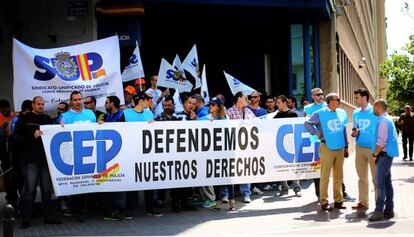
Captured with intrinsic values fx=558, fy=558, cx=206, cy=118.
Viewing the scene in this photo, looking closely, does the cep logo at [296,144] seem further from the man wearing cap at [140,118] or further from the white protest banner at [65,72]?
the white protest banner at [65,72]

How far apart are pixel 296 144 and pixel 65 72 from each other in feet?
A: 14.5

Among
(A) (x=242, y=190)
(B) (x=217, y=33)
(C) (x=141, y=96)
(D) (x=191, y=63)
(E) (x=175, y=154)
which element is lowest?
(A) (x=242, y=190)

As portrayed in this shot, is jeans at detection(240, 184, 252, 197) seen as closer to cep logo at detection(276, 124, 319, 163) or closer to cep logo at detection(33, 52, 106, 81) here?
cep logo at detection(276, 124, 319, 163)

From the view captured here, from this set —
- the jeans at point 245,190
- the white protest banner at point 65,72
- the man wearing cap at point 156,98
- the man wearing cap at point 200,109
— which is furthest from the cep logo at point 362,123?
the man wearing cap at point 156,98

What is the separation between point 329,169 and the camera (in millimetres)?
9320

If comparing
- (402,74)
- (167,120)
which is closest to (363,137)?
(167,120)

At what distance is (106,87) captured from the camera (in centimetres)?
1038

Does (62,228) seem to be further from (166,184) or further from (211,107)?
(211,107)

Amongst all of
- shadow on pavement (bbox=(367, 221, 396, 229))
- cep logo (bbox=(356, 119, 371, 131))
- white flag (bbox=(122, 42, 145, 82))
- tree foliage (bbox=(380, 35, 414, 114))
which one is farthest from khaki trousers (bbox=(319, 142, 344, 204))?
tree foliage (bbox=(380, 35, 414, 114))

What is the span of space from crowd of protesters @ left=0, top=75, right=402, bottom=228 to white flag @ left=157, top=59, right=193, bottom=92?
2898 millimetres

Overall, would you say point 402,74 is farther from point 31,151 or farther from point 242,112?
point 31,151

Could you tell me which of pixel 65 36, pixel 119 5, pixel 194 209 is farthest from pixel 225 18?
pixel 194 209

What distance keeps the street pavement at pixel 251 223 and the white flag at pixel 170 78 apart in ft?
13.0

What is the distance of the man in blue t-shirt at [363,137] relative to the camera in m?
A: 8.94
